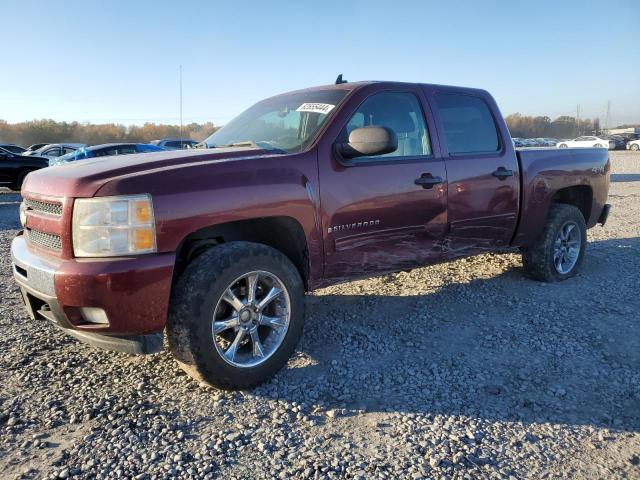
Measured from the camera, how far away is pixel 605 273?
5.64 meters

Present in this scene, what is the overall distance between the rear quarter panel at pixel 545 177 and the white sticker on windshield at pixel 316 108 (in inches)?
86.0

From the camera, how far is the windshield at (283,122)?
3.56 meters

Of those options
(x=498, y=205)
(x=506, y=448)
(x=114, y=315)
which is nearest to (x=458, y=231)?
(x=498, y=205)

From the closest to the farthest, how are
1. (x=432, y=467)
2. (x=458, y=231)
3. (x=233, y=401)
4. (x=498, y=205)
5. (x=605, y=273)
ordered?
(x=432, y=467) < (x=233, y=401) < (x=458, y=231) < (x=498, y=205) < (x=605, y=273)

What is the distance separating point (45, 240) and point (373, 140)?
2.13m

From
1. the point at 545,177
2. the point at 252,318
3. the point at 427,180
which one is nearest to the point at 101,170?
the point at 252,318

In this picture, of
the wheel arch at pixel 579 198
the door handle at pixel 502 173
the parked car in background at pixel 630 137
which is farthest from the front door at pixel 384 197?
the parked car in background at pixel 630 137

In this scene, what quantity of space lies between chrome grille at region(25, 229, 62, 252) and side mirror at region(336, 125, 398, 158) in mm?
1902

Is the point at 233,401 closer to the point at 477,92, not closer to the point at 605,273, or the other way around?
the point at 477,92

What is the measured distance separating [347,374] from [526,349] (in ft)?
4.65

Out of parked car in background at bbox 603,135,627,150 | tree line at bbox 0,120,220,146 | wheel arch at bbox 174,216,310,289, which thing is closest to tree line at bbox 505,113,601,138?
parked car in background at bbox 603,135,627,150

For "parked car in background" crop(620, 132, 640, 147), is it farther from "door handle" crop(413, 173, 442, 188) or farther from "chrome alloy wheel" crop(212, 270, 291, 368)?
"chrome alloy wheel" crop(212, 270, 291, 368)

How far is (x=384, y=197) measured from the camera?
11.8ft

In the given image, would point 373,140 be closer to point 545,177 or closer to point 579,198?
point 545,177
